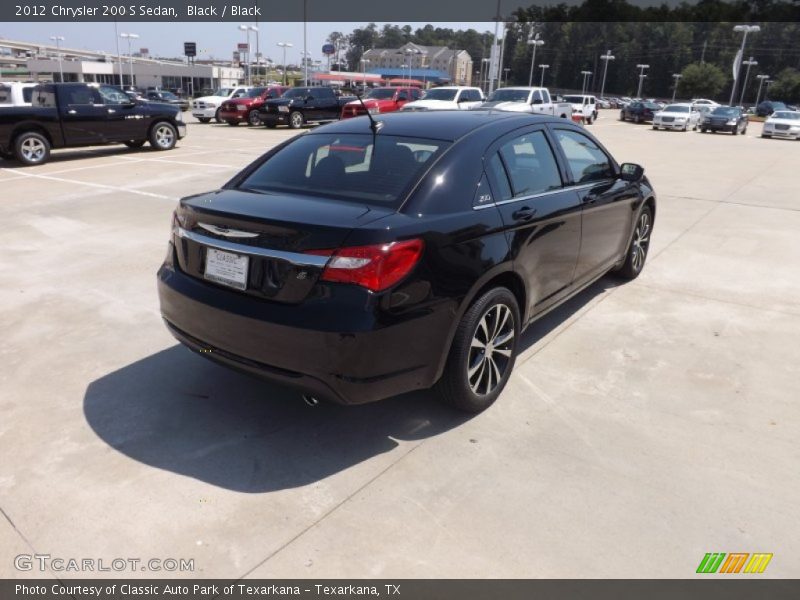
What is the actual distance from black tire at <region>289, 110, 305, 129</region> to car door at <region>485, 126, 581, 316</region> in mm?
21373

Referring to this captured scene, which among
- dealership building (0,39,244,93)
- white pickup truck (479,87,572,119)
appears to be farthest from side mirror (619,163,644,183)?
dealership building (0,39,244,93)

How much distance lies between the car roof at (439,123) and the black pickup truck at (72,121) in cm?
1176

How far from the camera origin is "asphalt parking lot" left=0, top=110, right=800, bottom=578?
2.58 metres

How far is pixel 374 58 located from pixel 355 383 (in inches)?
7655

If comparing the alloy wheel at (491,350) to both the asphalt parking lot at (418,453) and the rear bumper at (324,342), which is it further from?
the rear bumper at (324,342)

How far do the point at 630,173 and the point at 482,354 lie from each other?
2713 mm

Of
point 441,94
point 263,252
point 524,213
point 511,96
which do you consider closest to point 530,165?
point 524,213

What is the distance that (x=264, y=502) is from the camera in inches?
111

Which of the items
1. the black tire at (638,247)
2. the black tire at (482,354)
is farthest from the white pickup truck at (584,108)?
the black tire at (482,354)

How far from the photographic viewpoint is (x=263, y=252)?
294cm

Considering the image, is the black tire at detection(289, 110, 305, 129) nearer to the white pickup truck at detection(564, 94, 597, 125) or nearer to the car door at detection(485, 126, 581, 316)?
the white pickup truck at detection(564, 94, 597, 125)

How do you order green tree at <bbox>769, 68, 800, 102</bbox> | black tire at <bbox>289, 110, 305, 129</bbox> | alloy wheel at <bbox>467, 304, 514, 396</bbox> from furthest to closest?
green tree at <bbox>769, 68, 800, 102</bbox> → black tire at <bbox>289, 110, 305, 129</bbox> → alloy wheel at <bbox>467, 304, 514, 396</bbox>

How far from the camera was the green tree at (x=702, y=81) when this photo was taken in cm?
10775

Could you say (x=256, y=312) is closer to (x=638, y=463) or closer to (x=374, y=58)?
(x=638, y=463)
